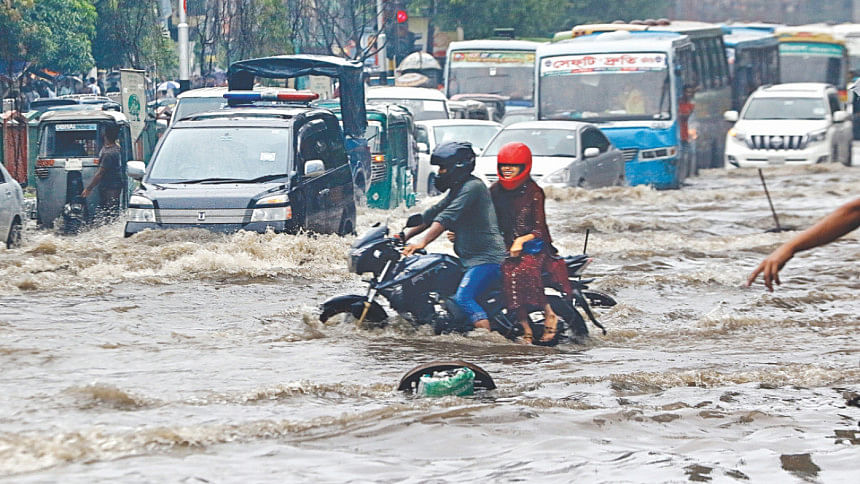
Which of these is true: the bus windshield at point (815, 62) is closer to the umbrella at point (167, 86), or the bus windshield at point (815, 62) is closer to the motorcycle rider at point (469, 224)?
the umbrella at point (167, 86)

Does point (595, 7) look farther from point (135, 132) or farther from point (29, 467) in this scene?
point (29, 467)

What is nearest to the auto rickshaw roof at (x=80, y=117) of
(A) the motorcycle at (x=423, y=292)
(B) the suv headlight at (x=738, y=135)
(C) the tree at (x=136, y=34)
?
(C) the tree at (x=136, y=34)

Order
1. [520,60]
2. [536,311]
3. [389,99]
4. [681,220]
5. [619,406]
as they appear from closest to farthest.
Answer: [619,406]
[536,311]
[681,220]
[389,99]
[520,60]

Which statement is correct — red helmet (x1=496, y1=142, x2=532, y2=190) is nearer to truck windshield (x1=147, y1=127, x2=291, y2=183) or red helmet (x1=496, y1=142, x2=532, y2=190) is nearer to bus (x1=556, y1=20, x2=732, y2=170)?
truck windshield (x1=147, y1=127, x2=291, y2=183)

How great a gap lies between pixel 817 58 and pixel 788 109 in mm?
12064

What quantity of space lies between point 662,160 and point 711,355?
14600 millimetres

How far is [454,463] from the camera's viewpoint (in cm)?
611

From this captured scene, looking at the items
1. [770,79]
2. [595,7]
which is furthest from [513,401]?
[595,7]

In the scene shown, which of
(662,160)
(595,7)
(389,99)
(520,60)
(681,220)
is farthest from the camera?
(595,7)

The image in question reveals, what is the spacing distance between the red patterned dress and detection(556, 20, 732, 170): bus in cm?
1793

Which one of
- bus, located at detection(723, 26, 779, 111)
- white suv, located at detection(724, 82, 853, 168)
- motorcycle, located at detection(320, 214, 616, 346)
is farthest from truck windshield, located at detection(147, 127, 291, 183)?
bus, located at detection(723, 26, 779, 111)

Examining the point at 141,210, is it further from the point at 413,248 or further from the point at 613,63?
the point at 613,63

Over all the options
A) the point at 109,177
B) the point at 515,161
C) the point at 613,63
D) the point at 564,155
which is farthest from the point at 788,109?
the point at 515,161

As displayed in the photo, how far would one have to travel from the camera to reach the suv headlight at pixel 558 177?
2000 centimetres
